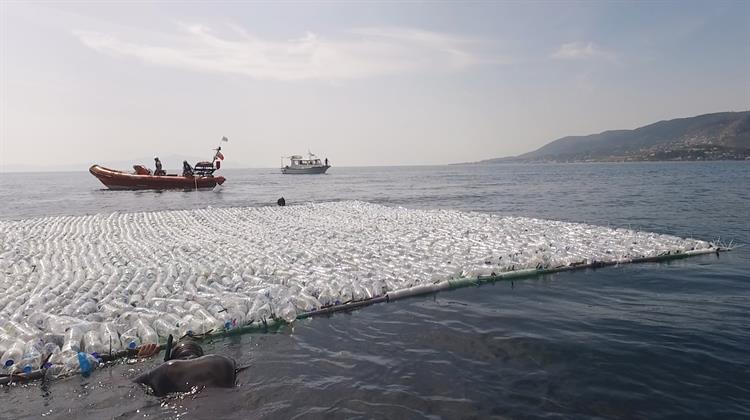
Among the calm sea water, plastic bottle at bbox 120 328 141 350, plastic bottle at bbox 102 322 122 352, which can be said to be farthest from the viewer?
plastic bottle at bbox 120 328 141 350

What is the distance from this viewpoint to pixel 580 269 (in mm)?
12719

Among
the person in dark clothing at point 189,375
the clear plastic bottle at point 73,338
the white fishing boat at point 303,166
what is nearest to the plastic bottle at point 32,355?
the clear plastic bottle at point 73,338

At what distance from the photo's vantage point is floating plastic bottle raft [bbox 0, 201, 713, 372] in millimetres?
7730

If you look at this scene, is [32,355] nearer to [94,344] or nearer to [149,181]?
[94,344]

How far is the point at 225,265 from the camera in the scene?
39.1 feet

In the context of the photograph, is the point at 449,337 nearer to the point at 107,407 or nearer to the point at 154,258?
the point at 107,407

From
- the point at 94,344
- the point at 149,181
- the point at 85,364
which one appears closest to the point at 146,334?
the point at 94,344

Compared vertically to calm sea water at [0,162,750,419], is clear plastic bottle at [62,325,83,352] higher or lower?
higher

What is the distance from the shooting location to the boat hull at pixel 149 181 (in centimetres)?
5150

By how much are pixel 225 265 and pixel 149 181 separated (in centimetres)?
4591

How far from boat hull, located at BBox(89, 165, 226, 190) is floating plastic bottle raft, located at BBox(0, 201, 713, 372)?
30.6 metres

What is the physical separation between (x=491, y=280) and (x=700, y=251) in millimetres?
8760

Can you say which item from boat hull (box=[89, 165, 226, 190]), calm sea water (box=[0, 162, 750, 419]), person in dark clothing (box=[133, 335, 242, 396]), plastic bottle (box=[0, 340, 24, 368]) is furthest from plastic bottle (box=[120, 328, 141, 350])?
boat hull (box=[89, 165, 226, 190])

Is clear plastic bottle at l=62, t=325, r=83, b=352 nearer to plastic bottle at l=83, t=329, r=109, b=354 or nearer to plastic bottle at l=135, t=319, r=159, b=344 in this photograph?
plastic bottle at l=83, t=329, r=109, b=354
